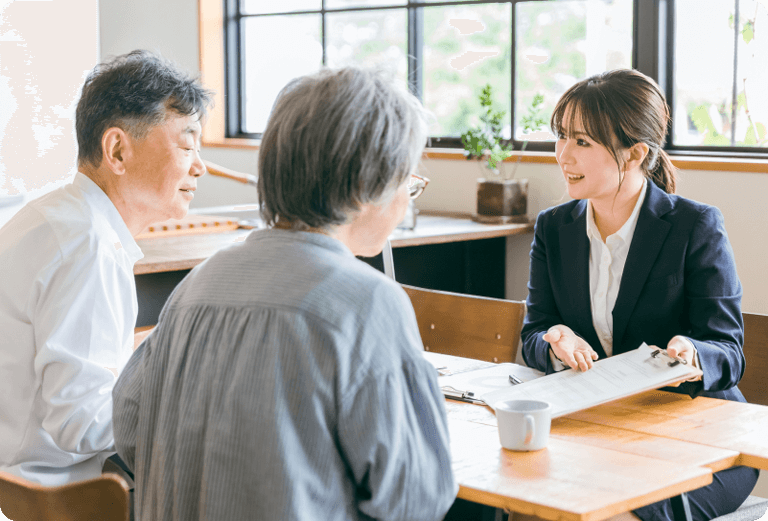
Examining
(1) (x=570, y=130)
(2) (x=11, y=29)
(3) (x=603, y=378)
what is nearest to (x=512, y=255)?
(1) (x=570, y=130)

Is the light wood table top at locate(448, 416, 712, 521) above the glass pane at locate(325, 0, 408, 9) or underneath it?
underneath

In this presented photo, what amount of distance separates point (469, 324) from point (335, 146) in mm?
1364

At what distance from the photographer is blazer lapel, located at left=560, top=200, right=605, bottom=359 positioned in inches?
75.0

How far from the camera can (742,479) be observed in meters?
1.73

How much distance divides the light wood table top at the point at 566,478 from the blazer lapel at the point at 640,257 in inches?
20.9

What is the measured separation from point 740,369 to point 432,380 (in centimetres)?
100

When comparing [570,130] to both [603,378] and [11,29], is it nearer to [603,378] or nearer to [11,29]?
[603,378]

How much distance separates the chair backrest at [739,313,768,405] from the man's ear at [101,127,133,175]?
4.59 ft

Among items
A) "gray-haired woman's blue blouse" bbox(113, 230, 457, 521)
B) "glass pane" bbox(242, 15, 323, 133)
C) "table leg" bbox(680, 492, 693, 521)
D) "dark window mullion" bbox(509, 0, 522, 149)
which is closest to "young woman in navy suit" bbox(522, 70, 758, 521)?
"table leg" bbox(680, 492, 693, 521)

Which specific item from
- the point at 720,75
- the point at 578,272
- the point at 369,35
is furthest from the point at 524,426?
the point at 369,35

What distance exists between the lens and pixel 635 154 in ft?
6.18

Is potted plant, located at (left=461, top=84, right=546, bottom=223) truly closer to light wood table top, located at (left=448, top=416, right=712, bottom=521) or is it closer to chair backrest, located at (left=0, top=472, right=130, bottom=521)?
light wood table top, located at (left=448, top=416, right=712, bottom=521)

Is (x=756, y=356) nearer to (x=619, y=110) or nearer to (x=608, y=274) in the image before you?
(x=608, y=274)

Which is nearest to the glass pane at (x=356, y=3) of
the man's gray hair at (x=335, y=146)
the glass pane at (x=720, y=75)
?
the glass pane at (x=720, y=75)
